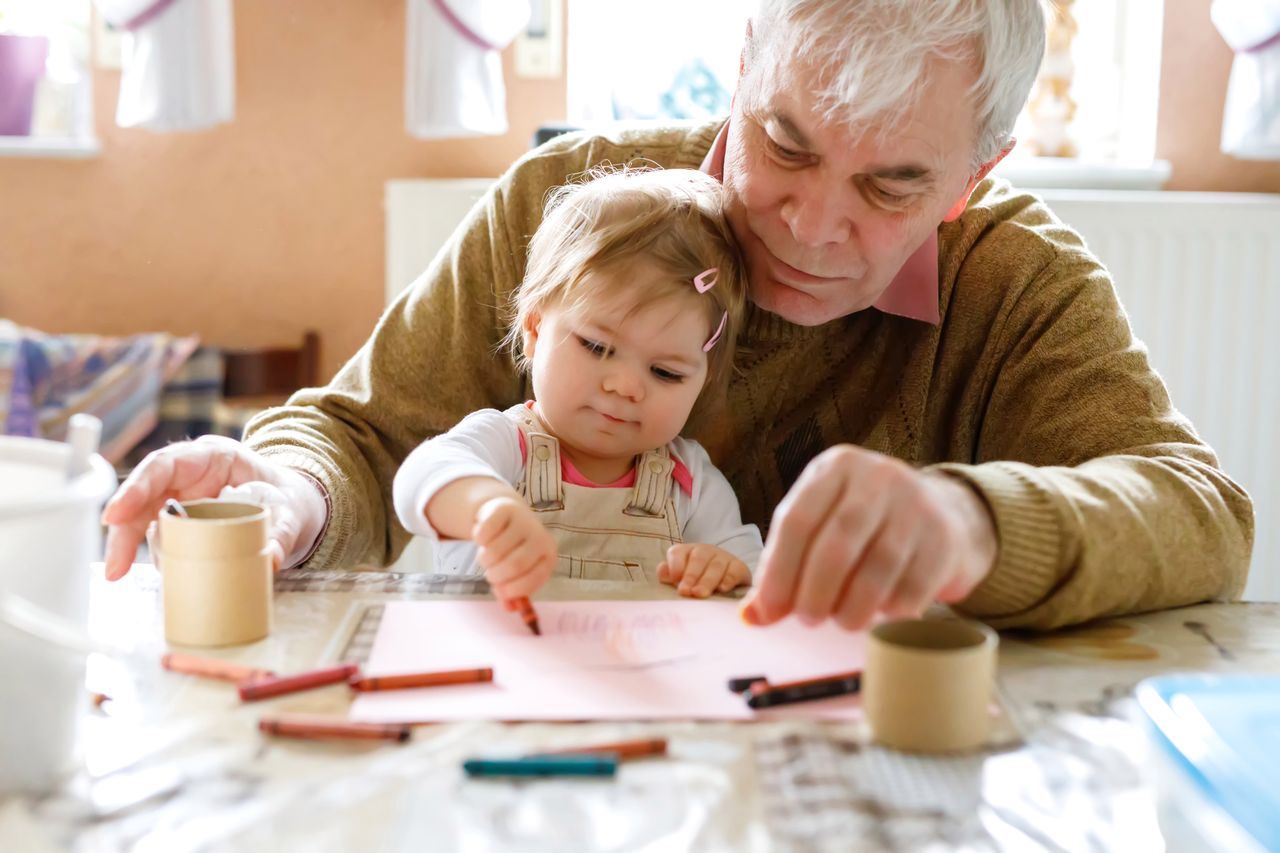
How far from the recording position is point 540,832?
62 cm

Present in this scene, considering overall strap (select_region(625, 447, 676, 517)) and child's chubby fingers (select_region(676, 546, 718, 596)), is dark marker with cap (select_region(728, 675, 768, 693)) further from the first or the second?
overall strap (select_region(625, 447, 676, 517))

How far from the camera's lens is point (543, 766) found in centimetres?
67

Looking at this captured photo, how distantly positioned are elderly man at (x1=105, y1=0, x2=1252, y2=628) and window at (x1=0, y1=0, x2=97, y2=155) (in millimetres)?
1794

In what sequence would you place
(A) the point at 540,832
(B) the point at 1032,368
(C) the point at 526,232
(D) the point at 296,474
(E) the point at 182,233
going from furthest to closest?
(E) the point at 182,233 < (C) the point at 526,232 < (B) the point at 1032,368 < (D) the point at 296,474 < (A) the point at 540,832

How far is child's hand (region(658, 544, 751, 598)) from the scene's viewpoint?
3.35 feet

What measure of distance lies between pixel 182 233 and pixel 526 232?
1723 mm

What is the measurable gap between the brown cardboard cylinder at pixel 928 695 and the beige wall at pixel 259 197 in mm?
2290

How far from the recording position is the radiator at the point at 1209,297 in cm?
249

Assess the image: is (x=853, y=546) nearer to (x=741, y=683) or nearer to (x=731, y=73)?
(x=741, y=683)

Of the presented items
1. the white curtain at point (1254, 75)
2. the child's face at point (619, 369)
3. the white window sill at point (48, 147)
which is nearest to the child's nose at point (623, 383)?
the child's face at point (619, 369)

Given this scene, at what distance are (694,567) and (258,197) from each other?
2.21 m

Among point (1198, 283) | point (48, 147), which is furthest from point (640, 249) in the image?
point (48, 147)

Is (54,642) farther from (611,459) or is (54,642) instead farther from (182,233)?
(182,233)

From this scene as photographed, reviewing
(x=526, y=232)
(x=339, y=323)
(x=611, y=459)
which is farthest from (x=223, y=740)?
(x=339, y=323)
